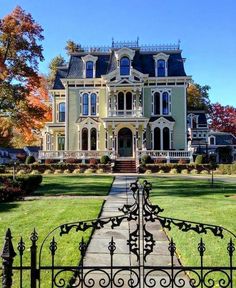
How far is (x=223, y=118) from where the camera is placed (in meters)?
83.9

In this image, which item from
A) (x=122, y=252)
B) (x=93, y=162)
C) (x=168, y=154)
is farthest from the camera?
(x=168, y=154)

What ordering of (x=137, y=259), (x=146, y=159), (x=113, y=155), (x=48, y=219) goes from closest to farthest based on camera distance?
1. (x=137, y=259)
2. (x=48, y=219)
3. (x=146, y=159)
4. (x=113, y=155)

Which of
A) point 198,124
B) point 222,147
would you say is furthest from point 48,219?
point 222,147

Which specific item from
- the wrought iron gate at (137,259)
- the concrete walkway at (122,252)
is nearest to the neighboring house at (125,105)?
the concrete walkway at (122,252)

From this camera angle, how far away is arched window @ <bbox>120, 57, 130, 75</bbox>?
3869 cm

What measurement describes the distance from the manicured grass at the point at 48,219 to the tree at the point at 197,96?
56.5 meters

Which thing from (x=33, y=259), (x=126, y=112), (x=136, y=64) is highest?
(x=136, y=64)

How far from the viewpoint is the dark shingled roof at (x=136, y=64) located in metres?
39.4

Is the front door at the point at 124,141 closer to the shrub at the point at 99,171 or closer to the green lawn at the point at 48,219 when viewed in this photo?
the shrub at the point at 99,171

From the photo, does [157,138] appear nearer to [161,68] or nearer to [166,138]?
→ [166,138]

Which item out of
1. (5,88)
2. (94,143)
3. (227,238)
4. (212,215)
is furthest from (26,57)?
(227,238)

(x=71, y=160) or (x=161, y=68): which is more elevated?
(x=161, y=68)

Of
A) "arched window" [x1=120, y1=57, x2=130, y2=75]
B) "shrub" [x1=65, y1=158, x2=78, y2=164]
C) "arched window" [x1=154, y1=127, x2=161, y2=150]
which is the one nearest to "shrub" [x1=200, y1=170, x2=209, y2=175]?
"arched window" [x1=154, y1=127, x2=161, y2=150]

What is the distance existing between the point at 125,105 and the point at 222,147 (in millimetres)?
31201
